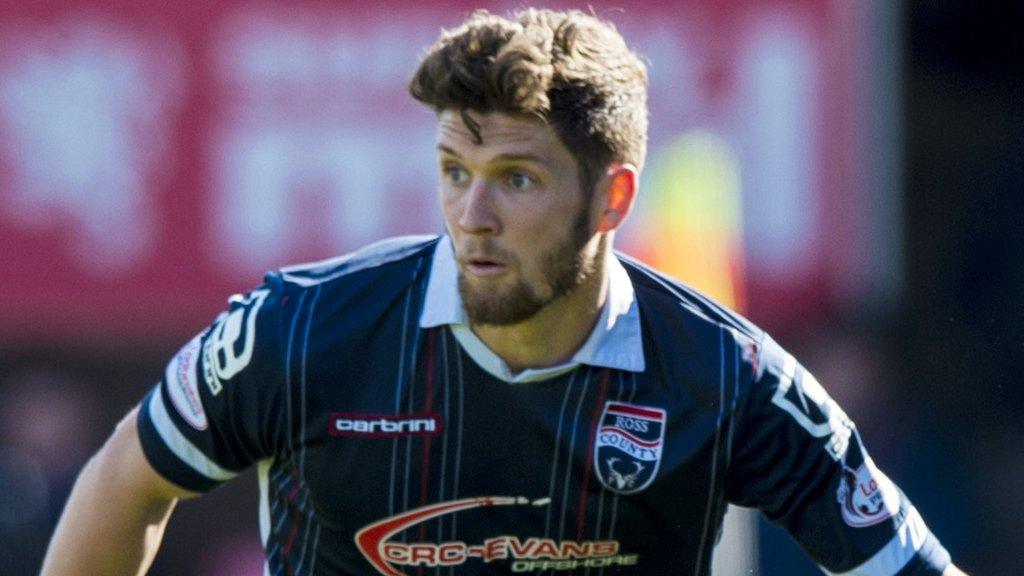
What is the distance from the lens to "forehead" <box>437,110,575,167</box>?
4.20 m

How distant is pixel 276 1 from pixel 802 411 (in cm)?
476

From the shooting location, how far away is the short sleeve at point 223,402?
4.28m

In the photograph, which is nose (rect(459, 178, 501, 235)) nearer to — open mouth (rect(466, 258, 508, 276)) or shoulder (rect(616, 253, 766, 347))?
open mouth (rect(466, 258, 508, 276))

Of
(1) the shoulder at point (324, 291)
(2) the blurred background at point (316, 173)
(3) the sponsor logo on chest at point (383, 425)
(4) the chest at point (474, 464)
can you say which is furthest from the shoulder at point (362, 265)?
(2) the blurred background at point (316, 173)

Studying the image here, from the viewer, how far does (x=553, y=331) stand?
14.5 ft

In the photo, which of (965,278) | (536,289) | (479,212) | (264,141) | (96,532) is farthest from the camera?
(965,278)

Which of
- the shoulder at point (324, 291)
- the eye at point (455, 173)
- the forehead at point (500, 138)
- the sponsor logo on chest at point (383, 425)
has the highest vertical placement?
the forehead at point (500, 138)

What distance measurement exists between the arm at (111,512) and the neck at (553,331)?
2.54 ft

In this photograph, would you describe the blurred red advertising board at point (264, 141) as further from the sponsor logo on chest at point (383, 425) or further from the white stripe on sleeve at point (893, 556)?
the sponsor logo on chest at point (383, 425)

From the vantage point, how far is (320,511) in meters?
4.37

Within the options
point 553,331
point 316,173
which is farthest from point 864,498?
point 316,173

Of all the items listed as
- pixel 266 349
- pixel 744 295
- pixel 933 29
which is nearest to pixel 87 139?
pixel 744 295

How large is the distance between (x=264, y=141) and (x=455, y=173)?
437 centimetres

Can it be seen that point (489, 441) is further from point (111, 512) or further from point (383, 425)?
point (111, 512)
